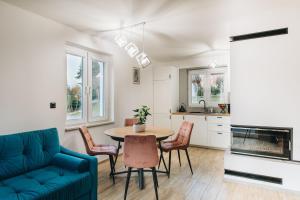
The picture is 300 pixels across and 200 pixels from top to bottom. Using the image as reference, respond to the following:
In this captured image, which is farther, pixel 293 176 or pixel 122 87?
pixel 122 87

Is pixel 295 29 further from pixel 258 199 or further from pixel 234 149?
pixel 258 199

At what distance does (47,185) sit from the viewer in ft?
6.21

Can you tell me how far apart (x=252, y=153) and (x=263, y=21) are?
6.26 feet

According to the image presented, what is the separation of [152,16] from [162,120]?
126 inches

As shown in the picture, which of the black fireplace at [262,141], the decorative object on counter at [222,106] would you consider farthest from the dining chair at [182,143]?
the decorative object on counter at [222,106]

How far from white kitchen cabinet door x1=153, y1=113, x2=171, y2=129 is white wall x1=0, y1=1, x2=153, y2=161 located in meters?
2.17

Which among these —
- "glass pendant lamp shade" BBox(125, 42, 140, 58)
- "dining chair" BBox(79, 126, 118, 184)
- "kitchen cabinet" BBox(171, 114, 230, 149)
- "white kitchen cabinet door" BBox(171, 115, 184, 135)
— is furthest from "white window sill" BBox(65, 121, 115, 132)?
"kitchen cabinet" BBox(171, 114, 230, 149)

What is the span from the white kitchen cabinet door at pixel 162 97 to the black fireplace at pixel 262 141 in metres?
2.45

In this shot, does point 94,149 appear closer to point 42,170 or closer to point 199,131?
point 42,170

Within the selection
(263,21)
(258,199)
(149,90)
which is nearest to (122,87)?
(149,90)

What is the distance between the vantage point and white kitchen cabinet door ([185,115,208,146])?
16.2 ft

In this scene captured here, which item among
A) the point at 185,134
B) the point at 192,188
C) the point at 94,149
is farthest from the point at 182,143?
the point at 94,149

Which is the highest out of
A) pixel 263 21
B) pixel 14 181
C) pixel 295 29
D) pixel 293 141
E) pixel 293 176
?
pixel 263 21

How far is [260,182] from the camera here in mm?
2791
